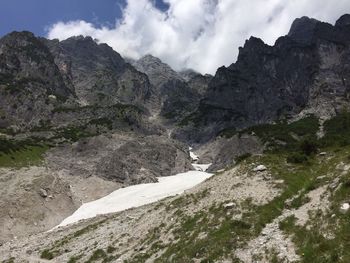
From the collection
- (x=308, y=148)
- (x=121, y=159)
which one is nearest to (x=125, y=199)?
(x=121, y=159)

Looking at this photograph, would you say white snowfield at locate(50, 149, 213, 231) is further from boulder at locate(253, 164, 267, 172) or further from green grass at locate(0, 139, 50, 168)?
boulder at locate(253, 164, 267, 172)

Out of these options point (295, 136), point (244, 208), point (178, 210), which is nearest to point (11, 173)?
point (178, 210)

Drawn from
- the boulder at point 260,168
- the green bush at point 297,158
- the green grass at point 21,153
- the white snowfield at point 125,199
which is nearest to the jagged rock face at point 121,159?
the green grass at point 21,153

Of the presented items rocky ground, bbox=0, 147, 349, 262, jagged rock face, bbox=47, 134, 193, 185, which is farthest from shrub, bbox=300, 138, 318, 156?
jagged rock face, bbox=47, 134, 193, 185

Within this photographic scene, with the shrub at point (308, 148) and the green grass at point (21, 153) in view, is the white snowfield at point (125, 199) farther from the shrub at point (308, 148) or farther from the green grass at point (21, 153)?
the shrub at point (308, 148)

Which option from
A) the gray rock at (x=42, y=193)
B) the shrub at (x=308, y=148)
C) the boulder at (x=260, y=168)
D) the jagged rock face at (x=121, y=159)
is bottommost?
the boulder at (x=260, y=168)

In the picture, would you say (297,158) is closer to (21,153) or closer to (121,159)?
(121,159)

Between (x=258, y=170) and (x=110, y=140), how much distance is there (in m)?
137

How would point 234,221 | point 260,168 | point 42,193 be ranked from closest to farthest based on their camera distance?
1. point 234,221
2. point 260,168
3. point 42,193

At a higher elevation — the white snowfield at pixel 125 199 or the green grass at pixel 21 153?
the green grass at pixel 21 153

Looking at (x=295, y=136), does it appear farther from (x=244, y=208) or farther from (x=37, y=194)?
(x=244, y=208)

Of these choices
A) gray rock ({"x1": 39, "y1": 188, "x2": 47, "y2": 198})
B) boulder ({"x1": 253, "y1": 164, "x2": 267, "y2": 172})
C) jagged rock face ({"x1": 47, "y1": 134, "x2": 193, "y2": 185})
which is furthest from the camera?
jagged rock face ({"x1": 47, "y1": 134, "x2": 193, "y2": 185})

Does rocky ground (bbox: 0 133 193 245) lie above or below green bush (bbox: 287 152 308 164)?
above

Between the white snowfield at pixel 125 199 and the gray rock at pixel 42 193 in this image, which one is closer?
the white snowfield at pixel 125 199
